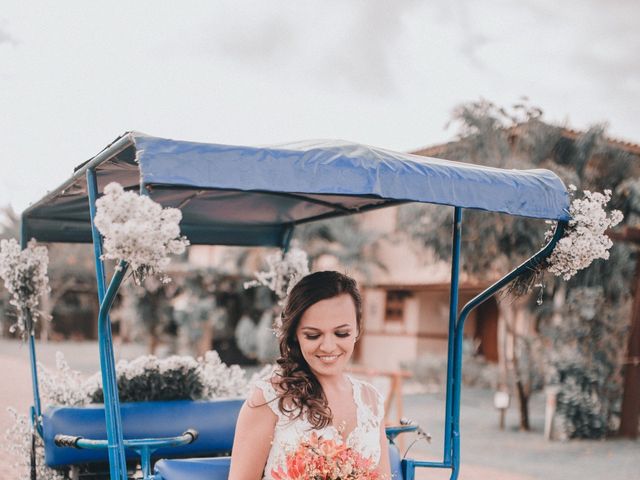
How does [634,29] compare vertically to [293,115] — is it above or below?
above

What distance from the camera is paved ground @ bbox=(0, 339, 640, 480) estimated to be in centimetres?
874

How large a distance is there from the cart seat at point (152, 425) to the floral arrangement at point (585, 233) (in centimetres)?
228

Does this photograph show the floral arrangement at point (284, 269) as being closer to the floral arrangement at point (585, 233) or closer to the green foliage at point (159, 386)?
the green foliage at point (159, 386)

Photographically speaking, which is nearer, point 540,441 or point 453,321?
point 453,321

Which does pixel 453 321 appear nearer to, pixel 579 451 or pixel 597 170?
pixel 579 451

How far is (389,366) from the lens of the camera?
21.7 meters

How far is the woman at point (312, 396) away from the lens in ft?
8.58

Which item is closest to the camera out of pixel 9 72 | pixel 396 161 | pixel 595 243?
pixel 396 161

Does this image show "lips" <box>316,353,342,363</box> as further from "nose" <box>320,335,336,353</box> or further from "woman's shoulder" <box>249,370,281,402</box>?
"woman's shoulder" <box>249,370,281,402</box>

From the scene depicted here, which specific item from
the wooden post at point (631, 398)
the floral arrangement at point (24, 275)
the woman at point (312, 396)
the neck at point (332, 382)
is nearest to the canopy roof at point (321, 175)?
the woman at point (312, 396)

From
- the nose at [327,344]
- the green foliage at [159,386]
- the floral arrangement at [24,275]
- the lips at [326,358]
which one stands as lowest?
the green foliage at [159,386]

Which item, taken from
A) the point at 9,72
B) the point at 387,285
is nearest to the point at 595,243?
the point at 9,72

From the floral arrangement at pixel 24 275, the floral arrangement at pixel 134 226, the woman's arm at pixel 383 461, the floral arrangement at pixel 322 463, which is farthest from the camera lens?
the floral arrangement at pixel 24 275

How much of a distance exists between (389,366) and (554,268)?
1829 cm
